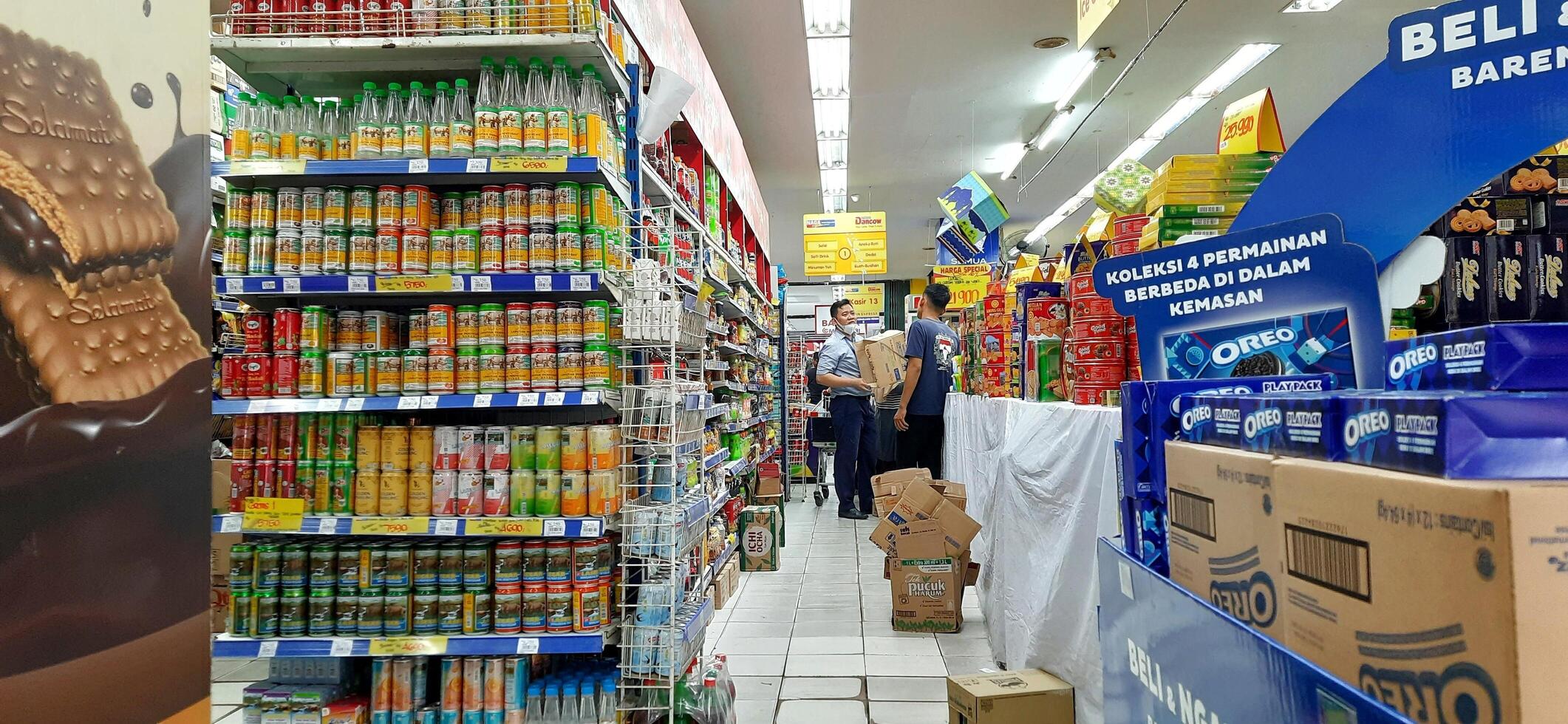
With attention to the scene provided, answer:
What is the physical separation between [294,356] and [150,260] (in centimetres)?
206

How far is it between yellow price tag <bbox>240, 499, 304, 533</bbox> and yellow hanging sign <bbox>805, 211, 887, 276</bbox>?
30.0 feet

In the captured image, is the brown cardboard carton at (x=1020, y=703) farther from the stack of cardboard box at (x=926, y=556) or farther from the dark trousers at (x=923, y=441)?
the dark trousers at (x=923, y=441)

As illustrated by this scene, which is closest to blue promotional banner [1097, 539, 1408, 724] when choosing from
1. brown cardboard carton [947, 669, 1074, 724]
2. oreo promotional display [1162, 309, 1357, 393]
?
oreo promotional display [1162, 309, 1357, 393]

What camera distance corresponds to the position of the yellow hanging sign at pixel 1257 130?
2498 mm

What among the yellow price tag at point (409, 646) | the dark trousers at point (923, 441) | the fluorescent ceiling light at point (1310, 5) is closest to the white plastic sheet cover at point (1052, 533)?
the yellow price tag at point (409, 646)

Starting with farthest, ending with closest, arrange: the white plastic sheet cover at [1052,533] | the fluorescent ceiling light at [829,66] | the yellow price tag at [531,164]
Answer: the fluorescent ceiling light at [829,66]
the yellow price tag at [531,164]
the white plastic sheet cover at [1052,533]

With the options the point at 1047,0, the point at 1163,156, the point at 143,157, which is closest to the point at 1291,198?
the point at 143,157

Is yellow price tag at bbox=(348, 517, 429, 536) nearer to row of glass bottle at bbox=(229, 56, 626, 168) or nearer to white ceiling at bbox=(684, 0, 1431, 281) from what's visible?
row of glass bottle at bbox=(229, 56, 626, 168)

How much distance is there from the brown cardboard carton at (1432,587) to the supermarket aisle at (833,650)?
2.78 m

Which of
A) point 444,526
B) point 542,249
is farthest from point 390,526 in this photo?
point 542,249

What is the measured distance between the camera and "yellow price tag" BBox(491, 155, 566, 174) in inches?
103

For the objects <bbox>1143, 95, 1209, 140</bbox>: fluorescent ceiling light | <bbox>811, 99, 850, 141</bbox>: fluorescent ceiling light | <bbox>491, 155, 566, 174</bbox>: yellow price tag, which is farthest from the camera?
<bbox>811, 99, 850, 141</bbox>: fluorescent ceiling light

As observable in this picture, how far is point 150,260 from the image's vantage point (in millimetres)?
878

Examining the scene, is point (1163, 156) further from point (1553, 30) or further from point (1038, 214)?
point (1553, 30)
